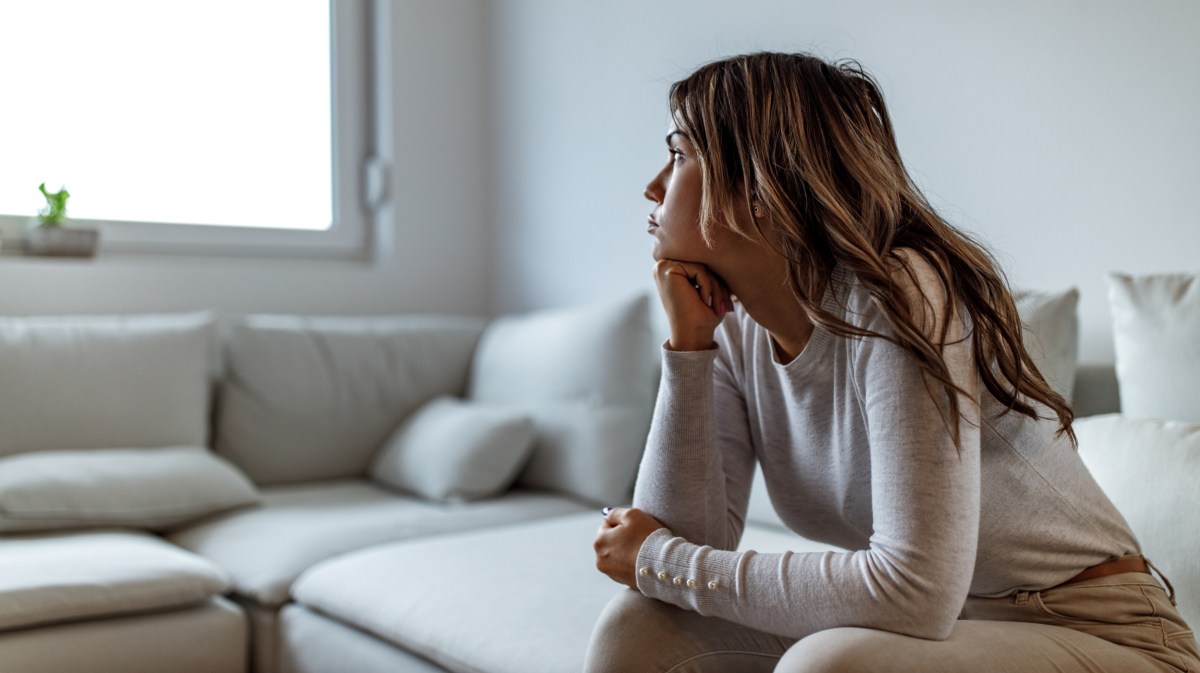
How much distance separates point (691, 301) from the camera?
127cm

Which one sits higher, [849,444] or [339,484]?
[849,444]

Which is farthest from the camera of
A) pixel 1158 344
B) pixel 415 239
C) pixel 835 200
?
pixel 415 239

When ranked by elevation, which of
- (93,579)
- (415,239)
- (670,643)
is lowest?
(93,579)

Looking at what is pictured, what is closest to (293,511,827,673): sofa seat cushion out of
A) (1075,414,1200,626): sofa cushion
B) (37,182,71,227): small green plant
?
(1075,414,1200,626): sofa cushion

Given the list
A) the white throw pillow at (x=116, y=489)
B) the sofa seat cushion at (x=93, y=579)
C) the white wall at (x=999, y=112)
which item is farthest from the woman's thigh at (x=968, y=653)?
the white throw pillow at (x=116, y=489)

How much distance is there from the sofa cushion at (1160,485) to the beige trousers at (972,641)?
162 mm

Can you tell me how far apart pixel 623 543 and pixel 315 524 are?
1117mm

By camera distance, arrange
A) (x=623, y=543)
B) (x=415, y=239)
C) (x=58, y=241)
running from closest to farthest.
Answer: (x=623, y=543) < (x=58, y=241) < (x=415, y=239)

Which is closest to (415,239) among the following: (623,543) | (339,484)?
(339,484)

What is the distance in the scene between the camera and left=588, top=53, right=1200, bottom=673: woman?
1.00m

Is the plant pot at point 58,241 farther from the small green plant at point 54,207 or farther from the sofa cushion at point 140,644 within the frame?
the sofa cushion at point 140,644

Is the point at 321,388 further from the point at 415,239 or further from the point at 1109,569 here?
the point at 1109,569

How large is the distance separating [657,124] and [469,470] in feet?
3.39

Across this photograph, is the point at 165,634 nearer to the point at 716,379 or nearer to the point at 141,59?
the point at 716,379
